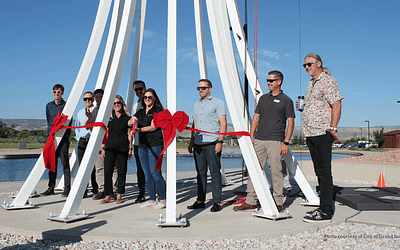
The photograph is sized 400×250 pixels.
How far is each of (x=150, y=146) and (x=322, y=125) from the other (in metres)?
2.36

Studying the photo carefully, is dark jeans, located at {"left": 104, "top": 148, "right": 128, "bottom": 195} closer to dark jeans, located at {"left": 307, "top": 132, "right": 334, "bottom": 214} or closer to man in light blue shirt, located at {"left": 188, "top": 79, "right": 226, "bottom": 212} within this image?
man in light blue shirt, located at {"left": 188, "top": 79, "right": 226, "bottom": 212}

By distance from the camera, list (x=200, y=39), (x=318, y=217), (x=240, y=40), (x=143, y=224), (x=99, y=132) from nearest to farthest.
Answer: (x=143, y=224), (x=318, y=217), (x=99, y=132), (x=240, y=40), (x=200, y=39)

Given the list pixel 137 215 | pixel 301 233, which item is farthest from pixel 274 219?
pixel 137 215

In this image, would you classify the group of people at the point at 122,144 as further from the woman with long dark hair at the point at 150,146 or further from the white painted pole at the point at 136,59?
the white painted pole at the point at 136,59

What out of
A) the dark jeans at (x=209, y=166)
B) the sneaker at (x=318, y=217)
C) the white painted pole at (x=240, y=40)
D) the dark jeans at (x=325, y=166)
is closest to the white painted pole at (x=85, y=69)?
the dark jeans at (x=209, y=166)

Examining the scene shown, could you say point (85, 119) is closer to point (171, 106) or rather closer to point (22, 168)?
point (171, 106)

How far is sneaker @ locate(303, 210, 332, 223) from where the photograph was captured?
378 centimetres

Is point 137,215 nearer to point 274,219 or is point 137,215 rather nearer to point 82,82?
point 274,219

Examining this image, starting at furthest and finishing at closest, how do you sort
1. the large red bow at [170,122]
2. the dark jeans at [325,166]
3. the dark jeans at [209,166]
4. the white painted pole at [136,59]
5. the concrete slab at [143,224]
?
the white painted pole at [136,59] < the dark jeans at [209,166] < the dark jeans at [325,166] < the large red bow at [170,122] < the concrete slab at [143,224]

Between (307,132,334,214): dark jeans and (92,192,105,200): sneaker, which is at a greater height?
(307,132,334,214): dark jeans

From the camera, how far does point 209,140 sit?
178 inches

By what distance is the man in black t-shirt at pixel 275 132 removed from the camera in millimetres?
4324

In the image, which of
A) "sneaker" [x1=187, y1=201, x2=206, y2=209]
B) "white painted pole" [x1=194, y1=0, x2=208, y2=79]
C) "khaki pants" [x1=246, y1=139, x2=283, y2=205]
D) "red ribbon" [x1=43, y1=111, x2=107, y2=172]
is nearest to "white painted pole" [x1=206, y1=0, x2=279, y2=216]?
"khaki pants" [x1=246, y1=139, x2=283, y2=205]

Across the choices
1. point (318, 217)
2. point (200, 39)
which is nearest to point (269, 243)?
point (318, 217)
